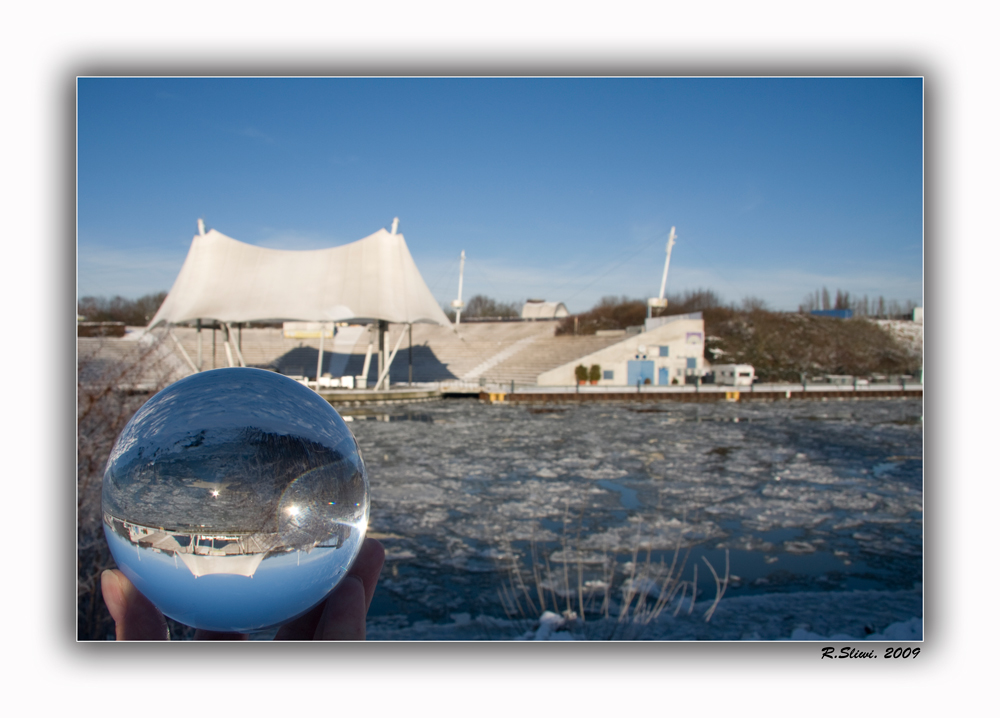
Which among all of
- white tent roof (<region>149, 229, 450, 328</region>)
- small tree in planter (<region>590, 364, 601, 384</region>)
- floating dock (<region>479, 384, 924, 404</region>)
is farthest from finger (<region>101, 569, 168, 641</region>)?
small tree in planter (<region>590, 364, 601, 384</region>)

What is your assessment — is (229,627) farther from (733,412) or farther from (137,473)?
(733,412)

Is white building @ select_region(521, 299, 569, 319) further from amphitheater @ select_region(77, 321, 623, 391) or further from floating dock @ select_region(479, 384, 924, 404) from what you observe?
floating dock @ select_region(479, 384, 924, 404)

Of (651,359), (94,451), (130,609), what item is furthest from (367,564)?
(651,359)

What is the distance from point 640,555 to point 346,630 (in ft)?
14.9

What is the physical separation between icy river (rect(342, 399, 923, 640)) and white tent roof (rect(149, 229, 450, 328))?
904 cm

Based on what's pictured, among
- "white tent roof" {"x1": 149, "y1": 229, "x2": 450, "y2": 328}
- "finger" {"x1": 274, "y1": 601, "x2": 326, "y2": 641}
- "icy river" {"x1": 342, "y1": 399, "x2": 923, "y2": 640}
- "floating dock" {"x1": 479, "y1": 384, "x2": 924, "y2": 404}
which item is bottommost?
"icy river" {"x1": 342, "y1": 399, "x2": 923, "y2": 640}

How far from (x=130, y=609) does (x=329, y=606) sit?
1.25 ft

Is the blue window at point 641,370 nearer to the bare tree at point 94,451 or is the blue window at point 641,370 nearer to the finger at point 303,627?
the bare tree at point 94,451

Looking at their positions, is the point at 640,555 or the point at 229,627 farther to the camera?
the point at 640,555

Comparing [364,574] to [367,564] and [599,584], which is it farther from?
[599,584]

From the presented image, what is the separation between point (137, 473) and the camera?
3.52 ft

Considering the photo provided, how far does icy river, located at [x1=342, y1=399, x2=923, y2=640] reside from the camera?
4.19 meters
